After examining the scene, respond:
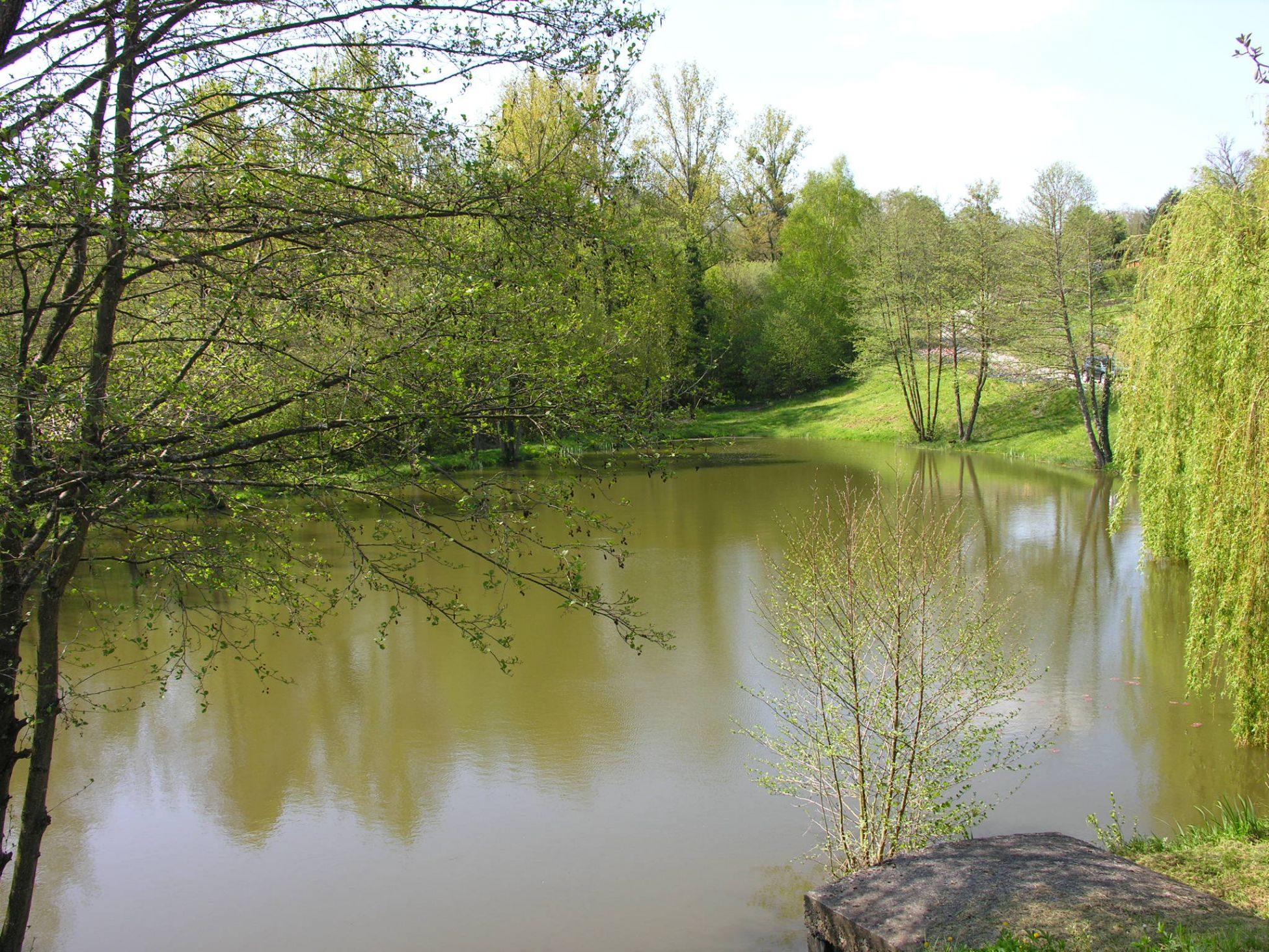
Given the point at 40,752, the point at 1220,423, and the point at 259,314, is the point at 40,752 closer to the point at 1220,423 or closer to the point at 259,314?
the point at 259,314

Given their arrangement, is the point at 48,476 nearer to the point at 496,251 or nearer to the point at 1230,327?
the point at 496,251

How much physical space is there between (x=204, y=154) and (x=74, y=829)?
4687 mm

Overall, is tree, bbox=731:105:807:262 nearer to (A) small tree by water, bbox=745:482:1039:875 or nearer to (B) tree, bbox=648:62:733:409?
(B) tree, bbox=648:62:733:409

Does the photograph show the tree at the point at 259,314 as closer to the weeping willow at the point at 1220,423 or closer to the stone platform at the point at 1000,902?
the stone platform at the point at 1000,902

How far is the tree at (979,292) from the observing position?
25.4 metres

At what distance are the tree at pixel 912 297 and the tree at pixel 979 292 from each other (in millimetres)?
470

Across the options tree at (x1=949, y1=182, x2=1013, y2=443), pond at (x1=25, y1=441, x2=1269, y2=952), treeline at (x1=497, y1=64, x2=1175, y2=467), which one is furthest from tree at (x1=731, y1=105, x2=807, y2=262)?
pond at (x1=25, y1=441, x2=1269, y2=952)

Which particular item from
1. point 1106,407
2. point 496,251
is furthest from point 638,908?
point 1106,407

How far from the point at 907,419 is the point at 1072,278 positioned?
8.84 m

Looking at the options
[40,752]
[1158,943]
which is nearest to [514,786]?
[40,752]

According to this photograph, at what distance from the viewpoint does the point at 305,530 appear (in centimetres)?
1484

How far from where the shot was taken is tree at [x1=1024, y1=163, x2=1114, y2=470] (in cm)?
2209

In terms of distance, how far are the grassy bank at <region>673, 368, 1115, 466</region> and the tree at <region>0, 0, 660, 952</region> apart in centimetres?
1763

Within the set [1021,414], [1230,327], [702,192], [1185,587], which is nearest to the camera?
[1230,327]
